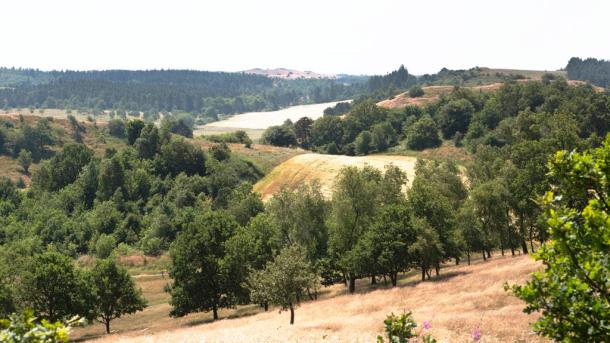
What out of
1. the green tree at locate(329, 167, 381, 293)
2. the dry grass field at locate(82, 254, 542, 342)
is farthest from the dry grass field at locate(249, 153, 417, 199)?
the dry grass field at locate(82, 254, 542, 342)

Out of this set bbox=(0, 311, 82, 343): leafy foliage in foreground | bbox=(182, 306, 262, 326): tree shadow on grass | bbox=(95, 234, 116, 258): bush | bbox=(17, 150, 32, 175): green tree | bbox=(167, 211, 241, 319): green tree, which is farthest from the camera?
bbox=(17, 150, 32, 175): green tree

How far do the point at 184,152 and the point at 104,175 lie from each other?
2405cm

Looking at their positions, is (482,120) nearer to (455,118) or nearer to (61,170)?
Result: (455,118)

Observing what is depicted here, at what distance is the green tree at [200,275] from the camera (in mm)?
67250

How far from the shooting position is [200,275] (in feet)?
226

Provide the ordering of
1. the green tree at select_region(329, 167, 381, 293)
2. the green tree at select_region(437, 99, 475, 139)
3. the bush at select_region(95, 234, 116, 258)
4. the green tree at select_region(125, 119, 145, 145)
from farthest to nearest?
the green tree at select_region(437, 99, 475, 139), the green tree at select_region(125, 119, 145, 145), the bush at select_region(95, 234, 116, 258), the green tree at select_region(329, 167, 381, 293)

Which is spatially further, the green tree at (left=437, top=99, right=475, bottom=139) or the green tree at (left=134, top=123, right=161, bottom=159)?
the green tree at (left=437, top=99, right=475, bottom=139)

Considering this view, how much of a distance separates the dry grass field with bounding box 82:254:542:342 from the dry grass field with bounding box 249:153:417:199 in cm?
6783

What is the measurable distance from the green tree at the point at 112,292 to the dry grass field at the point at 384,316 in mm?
3517

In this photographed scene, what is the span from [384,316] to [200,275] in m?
34.3

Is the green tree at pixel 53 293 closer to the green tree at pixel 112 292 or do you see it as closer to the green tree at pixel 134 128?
the green tree at pixel 112 292

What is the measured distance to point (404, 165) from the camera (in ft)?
491

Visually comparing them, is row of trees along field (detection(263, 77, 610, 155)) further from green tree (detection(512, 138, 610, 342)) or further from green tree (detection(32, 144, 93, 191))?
green tree (detection(512, 138, 610, 342))

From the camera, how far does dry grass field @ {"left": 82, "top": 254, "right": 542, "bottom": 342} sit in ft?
105
